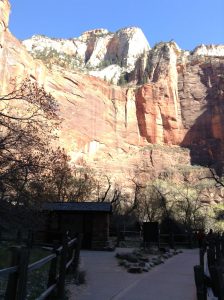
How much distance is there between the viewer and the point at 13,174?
1015 centimetres

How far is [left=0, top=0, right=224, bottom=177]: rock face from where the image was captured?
7838cm

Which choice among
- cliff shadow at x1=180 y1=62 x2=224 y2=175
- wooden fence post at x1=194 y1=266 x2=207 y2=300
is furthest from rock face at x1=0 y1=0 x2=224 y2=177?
wooden fence post at x1=194 y1=266 x2=207 y2=300

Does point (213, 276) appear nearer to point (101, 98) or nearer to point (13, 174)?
point (13, 174)

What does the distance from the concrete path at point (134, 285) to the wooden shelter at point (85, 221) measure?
9116 millimetres

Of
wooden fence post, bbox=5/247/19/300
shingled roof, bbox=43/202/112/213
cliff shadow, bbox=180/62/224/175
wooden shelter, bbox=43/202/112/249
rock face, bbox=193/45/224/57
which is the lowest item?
wooden fence post, bbox=5/247/19/300

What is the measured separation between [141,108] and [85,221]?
71.1 meters

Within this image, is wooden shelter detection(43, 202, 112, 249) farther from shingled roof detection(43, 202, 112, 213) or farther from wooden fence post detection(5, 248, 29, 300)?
wooden fence post detection(5, 248, 29, 300)

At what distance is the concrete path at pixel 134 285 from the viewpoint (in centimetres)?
980

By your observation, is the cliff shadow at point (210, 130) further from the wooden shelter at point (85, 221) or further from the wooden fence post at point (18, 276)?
the wooden fence post at point (18, 276)

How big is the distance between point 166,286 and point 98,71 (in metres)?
113

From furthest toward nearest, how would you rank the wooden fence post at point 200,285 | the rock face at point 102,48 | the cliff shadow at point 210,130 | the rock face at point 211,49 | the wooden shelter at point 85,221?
the rock face at point 211,49
the rock face at point 102,48
the cliff shadow at point 210,130
the wooden shelter at point 85,221
the wooden fence post at point 200,285

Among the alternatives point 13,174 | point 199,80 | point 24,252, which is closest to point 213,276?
point 24,252

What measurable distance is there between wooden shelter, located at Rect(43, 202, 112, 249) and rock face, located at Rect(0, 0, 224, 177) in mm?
48266

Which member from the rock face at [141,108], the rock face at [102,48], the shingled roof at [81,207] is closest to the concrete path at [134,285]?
the shingled roof at [81,207]
